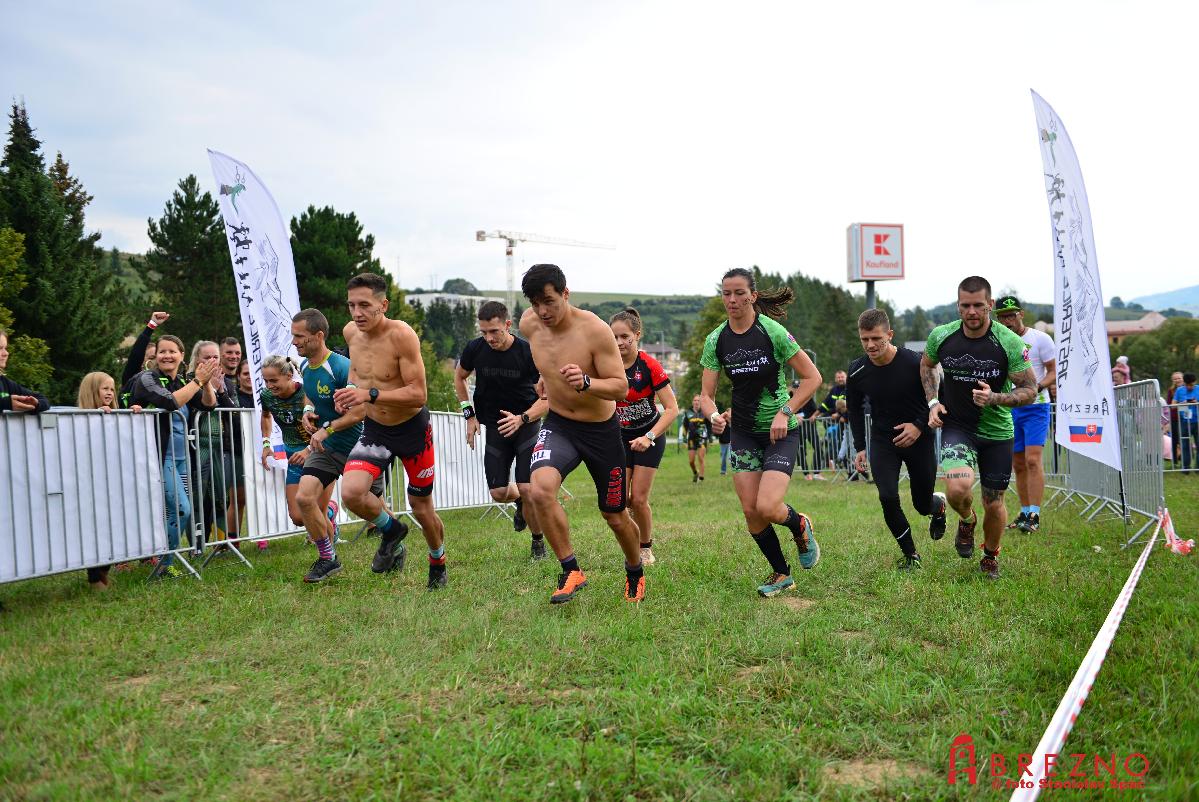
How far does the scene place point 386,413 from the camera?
6.60 m

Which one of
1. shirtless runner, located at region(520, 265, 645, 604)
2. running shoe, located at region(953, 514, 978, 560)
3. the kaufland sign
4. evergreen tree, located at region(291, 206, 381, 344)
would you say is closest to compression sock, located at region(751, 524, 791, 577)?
shirtless runner, located at region(520, 265, 645, 604)

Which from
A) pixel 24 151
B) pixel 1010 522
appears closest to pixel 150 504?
pixel 1010 522

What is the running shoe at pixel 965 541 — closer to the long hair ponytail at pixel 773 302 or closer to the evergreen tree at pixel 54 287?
the long hair ponytail at pixel 773 302

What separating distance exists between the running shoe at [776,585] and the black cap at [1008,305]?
4.35 meters

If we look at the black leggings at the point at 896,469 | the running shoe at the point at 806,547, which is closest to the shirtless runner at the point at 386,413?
the running shoe at the point at 806,547

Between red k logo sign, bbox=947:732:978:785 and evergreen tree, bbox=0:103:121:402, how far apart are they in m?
36.8

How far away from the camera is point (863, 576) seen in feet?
21.2

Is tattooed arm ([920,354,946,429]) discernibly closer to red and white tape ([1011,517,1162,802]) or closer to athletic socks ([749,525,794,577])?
athletic socks ([749,525,794,577])

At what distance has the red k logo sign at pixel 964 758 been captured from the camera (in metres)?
2.90

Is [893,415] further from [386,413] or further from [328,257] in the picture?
[328,257]

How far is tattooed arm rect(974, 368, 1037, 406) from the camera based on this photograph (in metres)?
6.22

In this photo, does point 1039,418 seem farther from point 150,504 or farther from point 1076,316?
point 150,504

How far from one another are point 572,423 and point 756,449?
1.49m

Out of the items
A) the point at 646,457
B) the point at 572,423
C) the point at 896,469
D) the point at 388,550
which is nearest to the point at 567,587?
the point at 572,423
